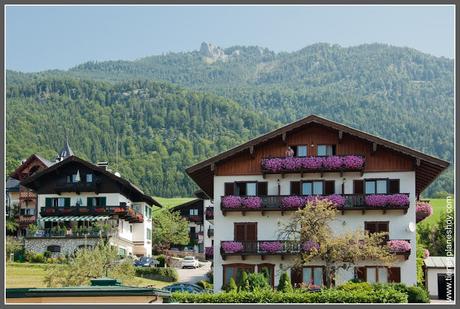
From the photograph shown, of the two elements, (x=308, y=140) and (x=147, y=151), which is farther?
(x=147, y=151)

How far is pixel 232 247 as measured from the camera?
52156mm

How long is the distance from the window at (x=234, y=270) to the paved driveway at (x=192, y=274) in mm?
13806

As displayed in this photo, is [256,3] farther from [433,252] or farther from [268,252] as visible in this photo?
[433,252]

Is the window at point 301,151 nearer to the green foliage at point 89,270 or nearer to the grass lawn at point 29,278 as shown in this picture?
the green foliage at point 89,270

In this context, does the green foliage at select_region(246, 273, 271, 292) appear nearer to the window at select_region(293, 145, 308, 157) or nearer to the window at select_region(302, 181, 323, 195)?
the window at select_region(302, 181, 323, 195)

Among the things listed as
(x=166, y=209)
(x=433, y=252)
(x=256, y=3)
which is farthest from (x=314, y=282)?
(x=166, y=209)

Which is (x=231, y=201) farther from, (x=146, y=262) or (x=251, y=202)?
(x=146, y=262)

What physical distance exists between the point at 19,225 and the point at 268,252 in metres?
45.2

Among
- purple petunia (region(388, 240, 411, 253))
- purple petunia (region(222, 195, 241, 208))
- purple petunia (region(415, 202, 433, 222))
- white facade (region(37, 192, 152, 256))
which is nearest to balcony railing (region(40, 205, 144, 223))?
white facade (region(37, 192, 152, 256))

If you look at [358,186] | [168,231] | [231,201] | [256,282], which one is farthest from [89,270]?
[168,231]

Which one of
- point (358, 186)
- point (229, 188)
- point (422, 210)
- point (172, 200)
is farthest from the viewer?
point (172, 200)

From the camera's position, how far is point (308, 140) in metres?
53.7

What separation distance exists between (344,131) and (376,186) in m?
3.50

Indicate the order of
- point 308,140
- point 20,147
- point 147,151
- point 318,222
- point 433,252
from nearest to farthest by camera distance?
point 318,222, point 308,140, point 433,252, point 20,147, point 147,151
